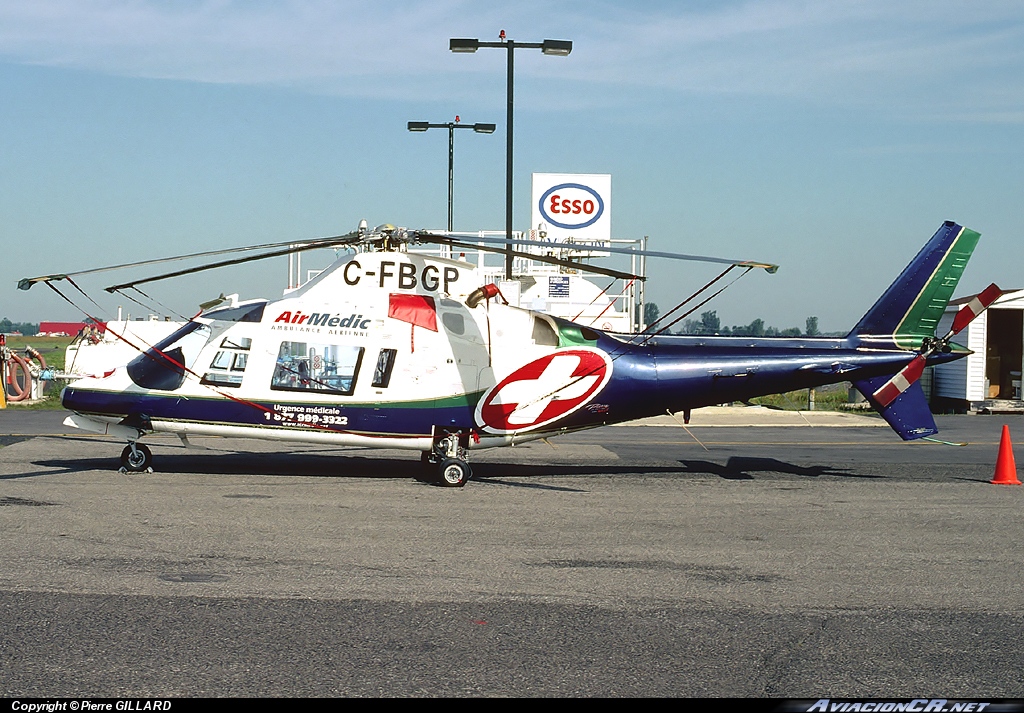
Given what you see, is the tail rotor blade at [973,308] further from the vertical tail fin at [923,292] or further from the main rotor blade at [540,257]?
the main rotor blade at [540,257]

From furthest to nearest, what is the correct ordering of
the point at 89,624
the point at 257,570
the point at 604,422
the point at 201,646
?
the point at 604,422 → the point at 257,570 → the point at 89,624 → the point at 201,646

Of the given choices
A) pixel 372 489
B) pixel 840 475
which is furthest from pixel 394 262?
pixel 840 475

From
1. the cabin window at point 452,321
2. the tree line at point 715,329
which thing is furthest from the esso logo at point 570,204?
the cabin window at point 452,321

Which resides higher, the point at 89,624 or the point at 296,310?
the point at 296,310

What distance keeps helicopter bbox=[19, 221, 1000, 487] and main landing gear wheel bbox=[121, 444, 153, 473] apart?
0.05 feet

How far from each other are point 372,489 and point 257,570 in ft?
16.7

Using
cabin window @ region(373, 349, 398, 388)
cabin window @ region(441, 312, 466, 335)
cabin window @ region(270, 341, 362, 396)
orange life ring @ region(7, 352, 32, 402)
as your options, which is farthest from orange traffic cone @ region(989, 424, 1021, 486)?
orange life ring @ region(7, 352, 32, 402)

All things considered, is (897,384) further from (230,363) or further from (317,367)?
(230,363)

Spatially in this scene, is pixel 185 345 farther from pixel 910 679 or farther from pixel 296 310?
pixel 910 679

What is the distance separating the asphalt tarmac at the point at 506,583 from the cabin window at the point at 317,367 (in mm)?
1374

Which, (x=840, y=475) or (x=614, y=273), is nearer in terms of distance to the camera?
(x=614, y=273)

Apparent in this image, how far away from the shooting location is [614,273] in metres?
13.2

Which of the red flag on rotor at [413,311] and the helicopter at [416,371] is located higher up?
the red flag on rotor at [413,311]

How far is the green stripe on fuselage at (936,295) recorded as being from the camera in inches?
623
